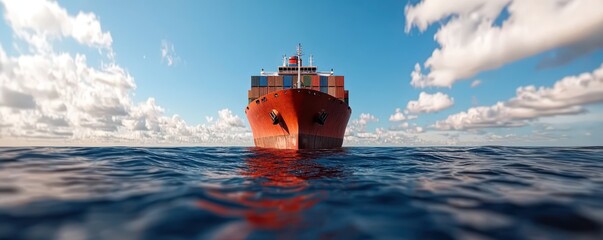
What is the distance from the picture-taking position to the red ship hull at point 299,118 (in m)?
18.3

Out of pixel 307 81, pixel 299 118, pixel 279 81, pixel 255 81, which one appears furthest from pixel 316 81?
pixel 299 118

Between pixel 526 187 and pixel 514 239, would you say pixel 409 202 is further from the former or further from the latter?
pixel 526 187

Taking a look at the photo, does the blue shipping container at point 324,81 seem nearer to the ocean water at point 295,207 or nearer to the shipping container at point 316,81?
the shipping container at point 316,81

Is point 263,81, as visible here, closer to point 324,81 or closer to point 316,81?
point 316,81

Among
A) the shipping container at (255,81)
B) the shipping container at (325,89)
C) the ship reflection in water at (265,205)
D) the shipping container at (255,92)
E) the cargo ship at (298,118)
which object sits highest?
the shipping container at (255,81)

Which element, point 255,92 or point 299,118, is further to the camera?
point 255,92

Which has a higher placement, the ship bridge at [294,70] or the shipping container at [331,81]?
the ship bridge at [294,70]

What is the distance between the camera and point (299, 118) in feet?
61.2

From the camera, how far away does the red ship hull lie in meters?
18.3

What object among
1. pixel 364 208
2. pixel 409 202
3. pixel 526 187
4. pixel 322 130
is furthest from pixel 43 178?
pixel 322 130

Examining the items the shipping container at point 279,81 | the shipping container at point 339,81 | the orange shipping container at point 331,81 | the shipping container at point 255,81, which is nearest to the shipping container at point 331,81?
the orange shipping container at point 331,81

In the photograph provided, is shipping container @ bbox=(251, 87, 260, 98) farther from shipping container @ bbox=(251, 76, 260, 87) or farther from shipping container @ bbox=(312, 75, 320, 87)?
shipping container @ bbox=(312, 75, 320, 87)

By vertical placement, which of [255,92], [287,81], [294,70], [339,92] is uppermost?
[294,70]

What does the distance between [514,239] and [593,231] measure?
112 centimetres
